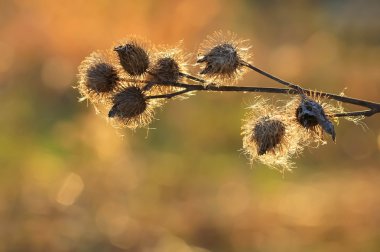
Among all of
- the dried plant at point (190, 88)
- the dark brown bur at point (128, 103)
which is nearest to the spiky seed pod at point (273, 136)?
the dried plant at point (190, 88)

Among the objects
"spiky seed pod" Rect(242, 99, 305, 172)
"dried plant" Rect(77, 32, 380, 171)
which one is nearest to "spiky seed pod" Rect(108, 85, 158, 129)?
"dried plant" Rect(77, 32, 380, 171)

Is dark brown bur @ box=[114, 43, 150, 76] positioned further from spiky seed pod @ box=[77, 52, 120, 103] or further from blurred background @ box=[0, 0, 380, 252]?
blurred background @ box=[0, 0, 380, 252]

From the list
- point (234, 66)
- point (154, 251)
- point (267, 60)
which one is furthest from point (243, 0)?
point (234, 66)

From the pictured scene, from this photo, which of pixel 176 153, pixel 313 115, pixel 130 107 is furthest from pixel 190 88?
pixel 176 153

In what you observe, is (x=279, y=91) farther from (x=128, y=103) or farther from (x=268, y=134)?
(x=128, y=103)

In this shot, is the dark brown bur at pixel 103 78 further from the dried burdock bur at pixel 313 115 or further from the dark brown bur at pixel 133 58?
the dried burdock bur at pixel 313 115

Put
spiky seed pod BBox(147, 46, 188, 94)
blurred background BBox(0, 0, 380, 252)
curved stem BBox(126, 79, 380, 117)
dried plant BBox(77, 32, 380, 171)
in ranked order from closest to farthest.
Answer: curved stem BBox(126, 79, 380, 117) → dried plant BBox(77, 32, 380, 171) → spiky seed pod BBox(147, 46, 188, 94) → blurred background BBox(0, 0, 380, 252)

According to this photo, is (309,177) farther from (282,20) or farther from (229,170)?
(282,20)
